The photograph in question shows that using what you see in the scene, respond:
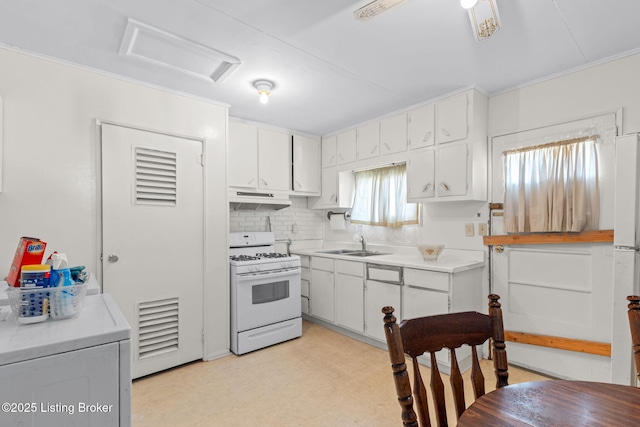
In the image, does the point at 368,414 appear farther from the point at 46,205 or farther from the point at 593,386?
the point at 46,205

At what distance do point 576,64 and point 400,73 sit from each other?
1297 mm

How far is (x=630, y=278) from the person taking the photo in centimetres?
194

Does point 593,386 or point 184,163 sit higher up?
point 184,163

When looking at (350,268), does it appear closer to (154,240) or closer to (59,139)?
(154,240)

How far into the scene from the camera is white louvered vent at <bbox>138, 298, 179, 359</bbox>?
2.62 meters

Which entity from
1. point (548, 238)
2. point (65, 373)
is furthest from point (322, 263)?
point (65, 373)

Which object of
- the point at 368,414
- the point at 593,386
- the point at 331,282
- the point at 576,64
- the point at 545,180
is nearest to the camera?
the point at 593,386

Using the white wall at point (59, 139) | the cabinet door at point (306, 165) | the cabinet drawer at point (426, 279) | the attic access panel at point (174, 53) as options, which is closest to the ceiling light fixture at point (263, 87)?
the attic access panel at point (174, 53)

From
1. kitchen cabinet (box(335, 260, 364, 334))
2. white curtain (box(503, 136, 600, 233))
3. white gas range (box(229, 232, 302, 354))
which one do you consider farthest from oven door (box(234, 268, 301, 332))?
white curtain (box(503, 136, 600, 233))

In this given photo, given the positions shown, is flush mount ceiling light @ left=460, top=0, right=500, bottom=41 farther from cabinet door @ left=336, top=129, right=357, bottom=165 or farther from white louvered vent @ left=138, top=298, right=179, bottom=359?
white louvered vent @ left=138, top=298, right=179, bottom=359

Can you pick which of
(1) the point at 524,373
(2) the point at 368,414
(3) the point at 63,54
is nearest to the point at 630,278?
(1) the point at 524,373

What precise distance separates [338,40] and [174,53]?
3.71ft

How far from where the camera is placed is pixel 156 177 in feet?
8.89

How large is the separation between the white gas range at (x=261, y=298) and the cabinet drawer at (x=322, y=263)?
14.7 inches
